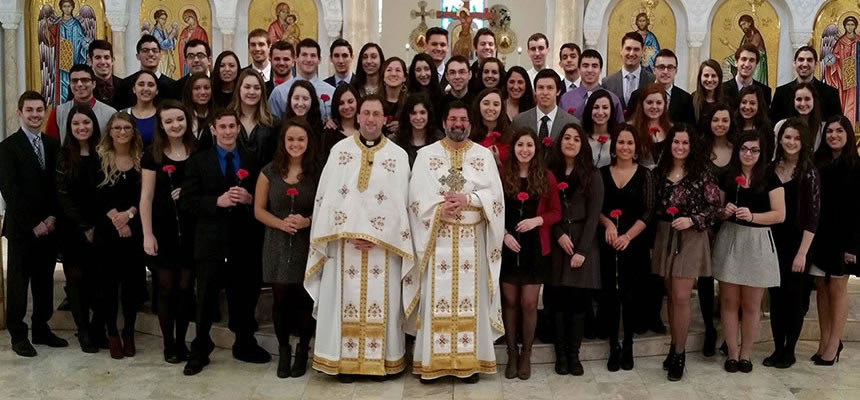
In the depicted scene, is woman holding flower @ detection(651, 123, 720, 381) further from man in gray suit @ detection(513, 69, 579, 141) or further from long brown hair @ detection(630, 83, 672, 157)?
man in gray suit @ detection(513, 69, 579, 141)

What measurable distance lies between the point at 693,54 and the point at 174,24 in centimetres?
726

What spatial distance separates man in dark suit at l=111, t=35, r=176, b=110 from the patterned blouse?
155 inches

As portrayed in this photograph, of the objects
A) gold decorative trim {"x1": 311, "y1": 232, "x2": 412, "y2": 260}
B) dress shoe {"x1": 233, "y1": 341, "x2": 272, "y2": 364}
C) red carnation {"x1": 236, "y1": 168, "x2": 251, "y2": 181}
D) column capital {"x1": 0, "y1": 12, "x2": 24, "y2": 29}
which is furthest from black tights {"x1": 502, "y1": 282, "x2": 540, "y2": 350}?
column capital {"x1": 0, "y1": 12, "x2": 24, "y2": 29}

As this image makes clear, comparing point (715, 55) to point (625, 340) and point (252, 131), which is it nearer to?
point (625, 340)

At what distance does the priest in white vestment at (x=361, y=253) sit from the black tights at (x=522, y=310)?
0.68 meters

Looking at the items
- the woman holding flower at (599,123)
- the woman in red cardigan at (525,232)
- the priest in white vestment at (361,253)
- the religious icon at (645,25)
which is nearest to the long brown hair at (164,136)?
the priest in white vestment at (361,253)

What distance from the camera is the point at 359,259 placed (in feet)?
17.8

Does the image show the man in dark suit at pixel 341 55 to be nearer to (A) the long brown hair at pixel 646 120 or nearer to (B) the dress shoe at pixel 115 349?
(A) the long brown hair at pixel 646 120

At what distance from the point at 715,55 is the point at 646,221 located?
7.68m

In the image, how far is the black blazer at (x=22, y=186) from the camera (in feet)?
19.9

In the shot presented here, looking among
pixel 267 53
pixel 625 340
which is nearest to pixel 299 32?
pixel 267 53

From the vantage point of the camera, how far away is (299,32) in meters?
12.4

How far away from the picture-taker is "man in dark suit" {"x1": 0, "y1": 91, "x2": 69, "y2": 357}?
606cm

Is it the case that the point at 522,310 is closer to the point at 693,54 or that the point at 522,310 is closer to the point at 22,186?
the point at 22,186
